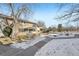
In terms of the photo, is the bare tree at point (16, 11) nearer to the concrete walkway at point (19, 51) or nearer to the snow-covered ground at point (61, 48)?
the concrete walkway at point (19, 51)

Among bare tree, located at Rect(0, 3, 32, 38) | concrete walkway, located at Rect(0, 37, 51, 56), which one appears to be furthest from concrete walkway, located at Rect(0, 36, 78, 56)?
bare tree, located at Rect(0, 3, 32, 38)

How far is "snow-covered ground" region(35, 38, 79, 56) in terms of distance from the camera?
3.42 meters

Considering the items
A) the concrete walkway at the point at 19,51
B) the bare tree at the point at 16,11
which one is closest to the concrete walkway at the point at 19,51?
the concrete walkway at the point at 19,51

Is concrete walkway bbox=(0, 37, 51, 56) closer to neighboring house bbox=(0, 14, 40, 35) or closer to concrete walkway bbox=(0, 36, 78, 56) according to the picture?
concrete walkway bbox=(0, 36, 78, 56)

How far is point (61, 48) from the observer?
137 inches

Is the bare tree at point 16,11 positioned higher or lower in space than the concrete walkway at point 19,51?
higher

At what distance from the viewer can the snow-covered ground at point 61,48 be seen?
3424 millimetres

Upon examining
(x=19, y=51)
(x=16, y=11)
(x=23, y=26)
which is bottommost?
(x=19, y=51)

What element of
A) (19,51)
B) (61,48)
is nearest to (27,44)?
(19,51)

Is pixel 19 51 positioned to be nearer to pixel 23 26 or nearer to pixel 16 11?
pixel 23 26

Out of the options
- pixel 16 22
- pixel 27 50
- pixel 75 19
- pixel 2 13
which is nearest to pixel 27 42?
pixel 27 50

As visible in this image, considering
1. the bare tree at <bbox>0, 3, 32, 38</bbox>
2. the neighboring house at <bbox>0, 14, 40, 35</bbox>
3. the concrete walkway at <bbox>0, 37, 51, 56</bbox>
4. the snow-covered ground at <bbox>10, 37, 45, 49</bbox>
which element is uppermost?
the bare tree at <bbox>0, 3, 32, 38</bbox>

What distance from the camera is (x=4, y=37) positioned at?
349 cm

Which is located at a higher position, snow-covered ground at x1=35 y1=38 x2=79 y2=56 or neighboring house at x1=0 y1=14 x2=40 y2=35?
neighboring house at x1=0 y1=14 x2=40 y2=35
